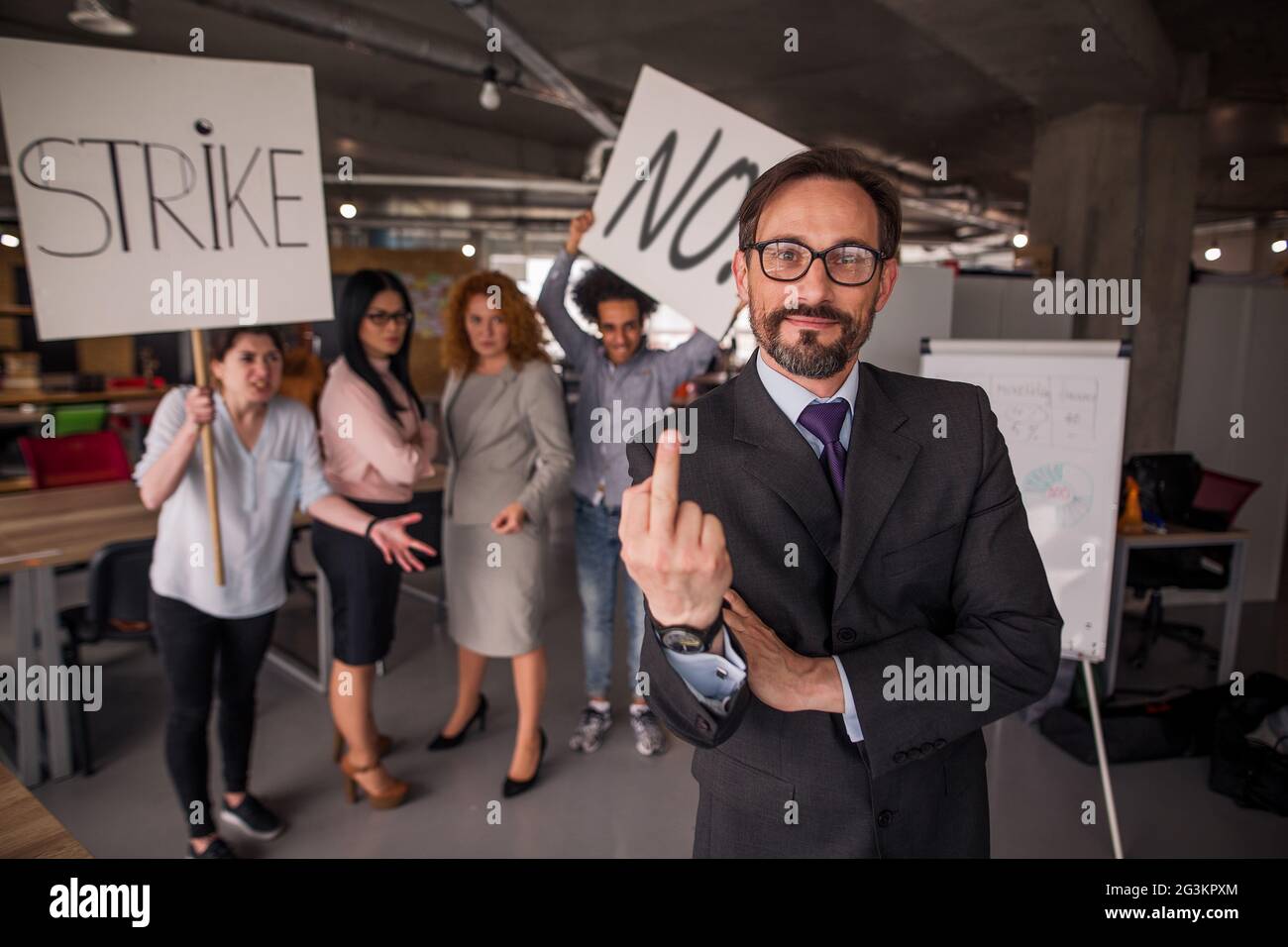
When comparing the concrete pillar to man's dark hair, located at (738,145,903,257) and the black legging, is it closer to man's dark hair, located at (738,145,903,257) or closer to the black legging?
man's dark hair, located at (738,145,903,257)

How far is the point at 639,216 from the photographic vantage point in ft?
7.27

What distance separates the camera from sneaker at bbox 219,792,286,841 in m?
2.53

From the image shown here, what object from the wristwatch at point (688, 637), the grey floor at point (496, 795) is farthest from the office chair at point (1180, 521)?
the wristwatch at point (688, 637)

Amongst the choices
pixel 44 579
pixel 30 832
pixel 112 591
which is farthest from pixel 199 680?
pixel 30 832

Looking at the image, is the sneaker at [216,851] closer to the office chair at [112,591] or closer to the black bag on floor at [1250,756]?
the office chair at [112,591]

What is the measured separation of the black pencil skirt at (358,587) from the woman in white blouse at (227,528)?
10cm

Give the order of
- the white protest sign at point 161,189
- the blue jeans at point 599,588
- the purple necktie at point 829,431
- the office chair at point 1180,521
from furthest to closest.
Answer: the office chair at point 1180,521
the blue jeans at point 599,588
the white protest sign at point 161,189
the purple necktie at point 829,431

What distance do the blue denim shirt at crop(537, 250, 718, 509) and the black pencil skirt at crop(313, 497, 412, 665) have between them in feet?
2.60

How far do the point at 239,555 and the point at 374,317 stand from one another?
2.75 feet

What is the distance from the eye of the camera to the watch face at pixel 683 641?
893 mm

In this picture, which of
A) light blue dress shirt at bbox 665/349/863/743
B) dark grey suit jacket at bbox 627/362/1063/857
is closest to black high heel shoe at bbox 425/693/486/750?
dark grey suit jacket at bbox 627/362/1063/857

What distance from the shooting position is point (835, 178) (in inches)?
41.7

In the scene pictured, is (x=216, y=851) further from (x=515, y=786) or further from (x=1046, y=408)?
(x=1046, y=408)

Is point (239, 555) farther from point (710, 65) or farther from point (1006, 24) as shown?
point (710, 65)
